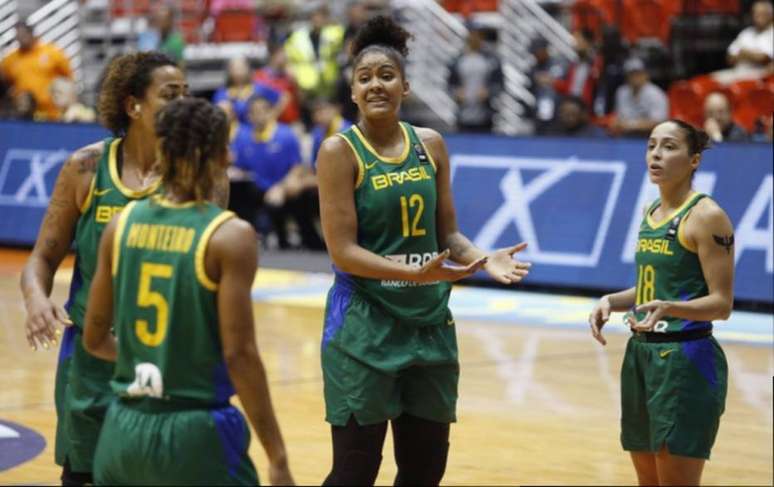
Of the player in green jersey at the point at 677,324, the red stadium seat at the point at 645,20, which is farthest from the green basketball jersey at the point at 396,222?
the red stadium seat at the point at 645,20

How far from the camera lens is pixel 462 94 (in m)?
17.2

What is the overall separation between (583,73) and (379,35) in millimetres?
11546

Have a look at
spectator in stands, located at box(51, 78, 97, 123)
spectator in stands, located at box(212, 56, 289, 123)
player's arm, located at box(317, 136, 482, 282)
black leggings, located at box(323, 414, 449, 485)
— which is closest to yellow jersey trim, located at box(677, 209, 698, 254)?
player's arm, located at box(317, 136, 482, 282)

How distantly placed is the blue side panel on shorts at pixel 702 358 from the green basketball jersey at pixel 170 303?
231cm

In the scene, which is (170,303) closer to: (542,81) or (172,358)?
(172,358)

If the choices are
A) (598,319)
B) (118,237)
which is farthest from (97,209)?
(598,319)

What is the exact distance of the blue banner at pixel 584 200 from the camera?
13.2 metres

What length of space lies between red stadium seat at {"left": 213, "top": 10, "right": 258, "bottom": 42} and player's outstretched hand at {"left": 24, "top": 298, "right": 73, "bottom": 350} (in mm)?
17491

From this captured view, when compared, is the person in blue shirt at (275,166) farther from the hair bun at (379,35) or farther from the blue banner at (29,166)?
the hair bun at (379,35)

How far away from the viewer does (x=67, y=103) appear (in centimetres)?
1934

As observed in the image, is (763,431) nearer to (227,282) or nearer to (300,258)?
(227,282)

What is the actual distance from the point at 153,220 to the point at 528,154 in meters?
11.0

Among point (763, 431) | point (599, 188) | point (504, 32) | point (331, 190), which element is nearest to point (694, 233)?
point (331, 190)

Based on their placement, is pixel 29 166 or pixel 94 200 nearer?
pixel 94 200
